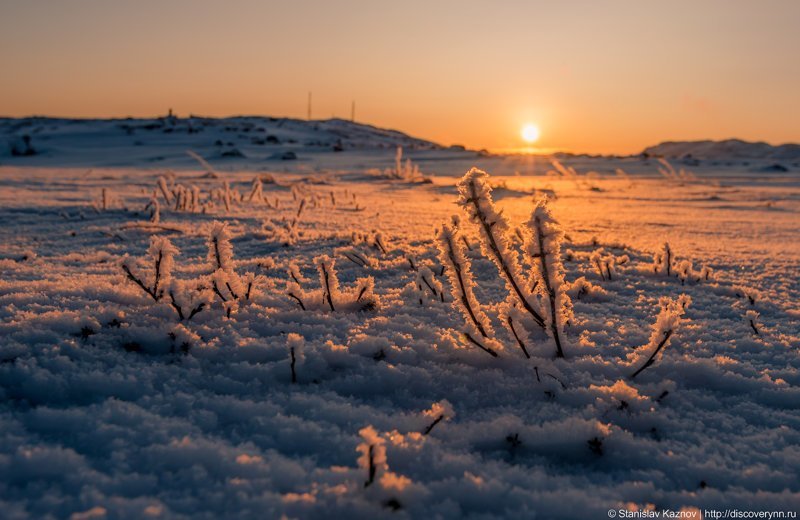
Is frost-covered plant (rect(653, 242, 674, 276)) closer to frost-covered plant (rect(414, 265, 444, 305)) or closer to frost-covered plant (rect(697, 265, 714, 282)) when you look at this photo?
frost-covered plant (rect(697, 265, 714, 282))

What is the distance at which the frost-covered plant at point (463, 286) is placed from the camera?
1.87 metres

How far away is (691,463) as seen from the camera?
58.5 inches

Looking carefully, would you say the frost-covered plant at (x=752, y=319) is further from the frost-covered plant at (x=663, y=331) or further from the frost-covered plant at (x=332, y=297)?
the frost-covered plant at (x=332, y=297)

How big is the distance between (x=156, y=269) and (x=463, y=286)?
4.11 feet

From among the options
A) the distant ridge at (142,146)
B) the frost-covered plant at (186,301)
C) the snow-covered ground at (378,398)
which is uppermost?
the distant ridge at (142,146)

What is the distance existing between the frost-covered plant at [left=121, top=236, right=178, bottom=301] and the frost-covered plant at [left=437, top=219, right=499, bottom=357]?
1103mm

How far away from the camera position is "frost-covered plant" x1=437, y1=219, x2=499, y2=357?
73.6 inches

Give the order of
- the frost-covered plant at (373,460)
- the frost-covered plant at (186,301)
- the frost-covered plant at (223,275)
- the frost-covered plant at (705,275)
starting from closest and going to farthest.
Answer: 1. the frost-covered plant at (373,460)
2. the frost-covered plant at (186,301)
3. the frost-covered plant at (223,275)
4. the frost-covered plant at (705,275)

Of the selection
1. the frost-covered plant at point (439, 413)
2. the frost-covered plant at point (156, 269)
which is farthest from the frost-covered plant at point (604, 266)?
the frost-covered plant at point (156, 269)

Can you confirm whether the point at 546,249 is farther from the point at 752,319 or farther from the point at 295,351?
the point at 752,319

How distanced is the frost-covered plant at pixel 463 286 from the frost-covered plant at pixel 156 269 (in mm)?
1103

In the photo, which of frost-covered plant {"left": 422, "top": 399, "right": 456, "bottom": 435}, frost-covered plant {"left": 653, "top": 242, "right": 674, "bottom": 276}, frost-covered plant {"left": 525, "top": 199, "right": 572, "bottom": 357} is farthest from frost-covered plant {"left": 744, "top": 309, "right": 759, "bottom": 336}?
frost-covered plant {"left": 422, "top": 399, "right": 456, "bottom": 435}

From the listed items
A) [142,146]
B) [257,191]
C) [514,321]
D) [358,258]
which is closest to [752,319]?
[514,321]

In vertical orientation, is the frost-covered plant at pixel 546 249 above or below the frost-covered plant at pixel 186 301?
above
